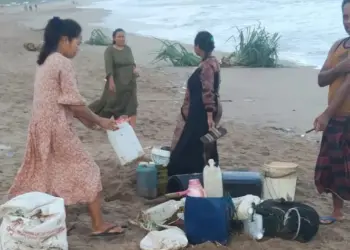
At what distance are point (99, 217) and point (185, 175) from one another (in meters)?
1.12

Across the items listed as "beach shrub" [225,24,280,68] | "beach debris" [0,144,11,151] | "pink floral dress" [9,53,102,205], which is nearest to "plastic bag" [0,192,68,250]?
"pink floral dress" [9,53,102,205]

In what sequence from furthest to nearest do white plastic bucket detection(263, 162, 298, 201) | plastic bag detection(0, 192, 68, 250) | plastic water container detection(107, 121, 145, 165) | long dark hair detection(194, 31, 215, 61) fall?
long dark hair detection(194, 31, 215, 61), plastic water container detection(107, 121, 145, 165), white plastic bucket detection(263, 162, 298, 201), plastic bag detection(0, 192, 68, 250)

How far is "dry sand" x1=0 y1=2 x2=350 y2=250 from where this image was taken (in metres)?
4.95

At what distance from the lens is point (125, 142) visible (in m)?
5.36

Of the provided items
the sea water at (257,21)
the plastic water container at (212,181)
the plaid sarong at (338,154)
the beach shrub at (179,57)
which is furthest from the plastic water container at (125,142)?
the sea water at (257,21)

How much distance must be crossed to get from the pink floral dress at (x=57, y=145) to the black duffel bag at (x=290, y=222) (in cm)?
118

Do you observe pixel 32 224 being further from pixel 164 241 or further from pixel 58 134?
pixel 164 241

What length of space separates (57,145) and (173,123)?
15.1 feet

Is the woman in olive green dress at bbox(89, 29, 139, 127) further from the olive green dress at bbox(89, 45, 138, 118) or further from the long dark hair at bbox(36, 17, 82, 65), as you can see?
the long dark hair at bbox(36, 17, 82, 65)

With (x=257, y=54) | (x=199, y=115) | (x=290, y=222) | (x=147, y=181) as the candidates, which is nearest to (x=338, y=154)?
(x=290, y=222)

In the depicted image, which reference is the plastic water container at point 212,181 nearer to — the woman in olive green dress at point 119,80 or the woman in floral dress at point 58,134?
the woman in floral dress at point 58,134

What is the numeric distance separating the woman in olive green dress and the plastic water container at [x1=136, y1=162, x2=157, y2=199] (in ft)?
8.40

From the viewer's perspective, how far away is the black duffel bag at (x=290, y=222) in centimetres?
461

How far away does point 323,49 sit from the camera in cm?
1830
